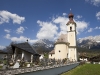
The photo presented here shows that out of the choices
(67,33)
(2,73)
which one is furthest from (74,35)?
(2,73)

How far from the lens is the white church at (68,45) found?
129 ft

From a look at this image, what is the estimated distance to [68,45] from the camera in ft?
136

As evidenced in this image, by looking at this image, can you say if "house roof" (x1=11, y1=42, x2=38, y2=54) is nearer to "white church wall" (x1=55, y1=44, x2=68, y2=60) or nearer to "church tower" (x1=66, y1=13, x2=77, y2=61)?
"white church wall" (x1=55, y1=44, x2=68, y2=60)

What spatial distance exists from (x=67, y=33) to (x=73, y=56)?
27.5 feet

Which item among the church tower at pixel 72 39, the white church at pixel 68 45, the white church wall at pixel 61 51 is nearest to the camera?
the white church wall at pixel 61 51

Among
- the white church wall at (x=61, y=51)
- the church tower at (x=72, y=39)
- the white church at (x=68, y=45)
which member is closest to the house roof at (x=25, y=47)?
the white church wall at (x=61, y=51)

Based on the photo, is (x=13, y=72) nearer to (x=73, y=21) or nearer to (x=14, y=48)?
(x=14, y=48)

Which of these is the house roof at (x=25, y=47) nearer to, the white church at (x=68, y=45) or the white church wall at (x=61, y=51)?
the white church wall at (x=61, y=51)

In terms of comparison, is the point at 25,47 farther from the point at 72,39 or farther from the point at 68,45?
the point at 72,39

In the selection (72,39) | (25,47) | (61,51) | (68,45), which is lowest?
(61,51)

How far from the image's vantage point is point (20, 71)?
31.6ft

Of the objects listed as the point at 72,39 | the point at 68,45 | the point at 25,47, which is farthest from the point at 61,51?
the point at 25,47

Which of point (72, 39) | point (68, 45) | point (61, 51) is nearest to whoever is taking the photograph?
point (61, 51)

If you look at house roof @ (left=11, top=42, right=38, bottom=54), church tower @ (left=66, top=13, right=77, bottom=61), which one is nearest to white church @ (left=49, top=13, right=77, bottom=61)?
church tower @ (left=66, top=13, right=77, bottom=61)
